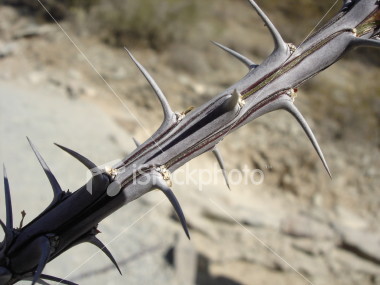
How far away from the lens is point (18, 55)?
214 inches

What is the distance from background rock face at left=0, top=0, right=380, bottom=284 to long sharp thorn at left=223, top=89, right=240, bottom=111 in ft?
3.29

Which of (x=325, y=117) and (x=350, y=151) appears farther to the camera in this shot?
(x=325, y=117)

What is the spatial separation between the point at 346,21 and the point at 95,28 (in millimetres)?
5792

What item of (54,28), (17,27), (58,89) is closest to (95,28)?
(54,28)

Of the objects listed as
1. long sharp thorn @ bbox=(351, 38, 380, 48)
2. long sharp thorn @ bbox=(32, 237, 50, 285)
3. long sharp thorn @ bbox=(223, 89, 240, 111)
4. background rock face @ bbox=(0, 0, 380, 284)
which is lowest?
long sharp thorn @ bbox=(351, 38, 380, 48)

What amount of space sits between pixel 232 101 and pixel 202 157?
377cm

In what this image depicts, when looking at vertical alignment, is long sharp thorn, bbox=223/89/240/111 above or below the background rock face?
below

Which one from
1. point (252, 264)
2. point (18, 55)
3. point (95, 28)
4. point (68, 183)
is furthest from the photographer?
point (95, 28)

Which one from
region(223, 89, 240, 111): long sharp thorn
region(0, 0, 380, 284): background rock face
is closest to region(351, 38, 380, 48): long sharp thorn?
region(223, 89, 240, 111): long sharp thorn

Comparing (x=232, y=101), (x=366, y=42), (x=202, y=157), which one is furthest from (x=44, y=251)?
(x=202, y=157)

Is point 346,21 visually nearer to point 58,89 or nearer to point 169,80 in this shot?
point 58,89

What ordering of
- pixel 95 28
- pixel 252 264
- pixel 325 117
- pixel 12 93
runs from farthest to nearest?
1. pixel 95 28
2. pixel 325 117
3. pixel 12 93
4. pixel 252 264

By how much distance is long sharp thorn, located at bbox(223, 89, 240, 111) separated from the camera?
87 cm

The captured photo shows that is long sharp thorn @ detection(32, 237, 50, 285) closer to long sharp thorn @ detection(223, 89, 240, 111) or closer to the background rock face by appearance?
long sharp thorn @ detection(223, 89, 240, 111)
